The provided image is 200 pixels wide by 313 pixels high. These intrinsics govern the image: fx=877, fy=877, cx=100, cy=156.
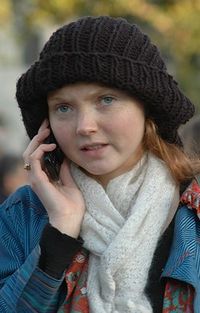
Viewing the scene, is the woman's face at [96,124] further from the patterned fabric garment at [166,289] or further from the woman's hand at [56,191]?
the patterned fabric garment at [166,289]

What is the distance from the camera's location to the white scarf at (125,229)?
105 inches

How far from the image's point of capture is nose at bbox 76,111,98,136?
8.79ft

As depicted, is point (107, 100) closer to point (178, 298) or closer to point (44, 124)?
point (44, 124)

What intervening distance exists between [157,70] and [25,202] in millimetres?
640

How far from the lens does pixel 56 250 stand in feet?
8.87

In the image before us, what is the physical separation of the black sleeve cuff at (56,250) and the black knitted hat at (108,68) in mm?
428

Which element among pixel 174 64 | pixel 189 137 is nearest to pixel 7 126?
pixel 174 64

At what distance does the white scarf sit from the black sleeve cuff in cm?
7

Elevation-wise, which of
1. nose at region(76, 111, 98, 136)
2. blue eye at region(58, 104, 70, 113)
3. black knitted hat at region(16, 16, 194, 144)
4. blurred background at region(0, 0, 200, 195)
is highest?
blurred background at region(0, 0, 200, 195)

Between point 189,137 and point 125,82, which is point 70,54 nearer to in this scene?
point 125,82

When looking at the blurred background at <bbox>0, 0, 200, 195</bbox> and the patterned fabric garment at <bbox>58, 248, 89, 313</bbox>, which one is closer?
the patterned fabric garment at <bbox>58, 248, 89, 313</bbox>

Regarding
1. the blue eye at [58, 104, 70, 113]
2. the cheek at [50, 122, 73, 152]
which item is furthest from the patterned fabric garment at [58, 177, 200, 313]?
the blue eye at [58, 104, 70, 113]

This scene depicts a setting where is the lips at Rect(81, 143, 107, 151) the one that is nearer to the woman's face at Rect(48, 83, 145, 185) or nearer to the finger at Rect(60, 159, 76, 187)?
the woman's face at Rect(48, 83, 145, 185)

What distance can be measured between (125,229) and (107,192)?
0.64ft
